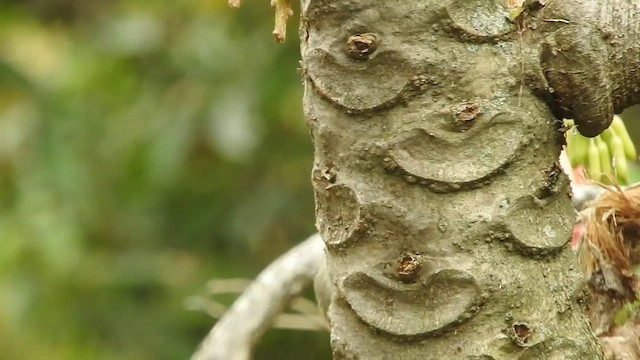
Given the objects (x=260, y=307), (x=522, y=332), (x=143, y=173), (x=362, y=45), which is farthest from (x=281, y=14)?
(x=143, y=173)

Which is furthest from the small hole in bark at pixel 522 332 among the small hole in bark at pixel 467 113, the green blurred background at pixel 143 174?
the green blurred background at pixel 143 174

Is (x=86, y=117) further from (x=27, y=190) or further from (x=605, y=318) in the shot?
(x=605, y=318)

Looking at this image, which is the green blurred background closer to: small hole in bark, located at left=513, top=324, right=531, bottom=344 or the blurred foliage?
the blurred foliage

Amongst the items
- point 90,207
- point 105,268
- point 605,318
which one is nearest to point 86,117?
point 90,207

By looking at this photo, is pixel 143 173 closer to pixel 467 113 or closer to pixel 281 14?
pixel 281 14

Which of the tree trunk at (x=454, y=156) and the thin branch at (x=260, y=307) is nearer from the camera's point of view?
the tree trunk at (x=454, y=156)

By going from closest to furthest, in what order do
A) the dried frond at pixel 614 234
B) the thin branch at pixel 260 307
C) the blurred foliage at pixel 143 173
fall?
1. the dried frond at pixel 614 234
2. the thin branch at pixel 260 307
3. the blurred foliage at pixel 143 173

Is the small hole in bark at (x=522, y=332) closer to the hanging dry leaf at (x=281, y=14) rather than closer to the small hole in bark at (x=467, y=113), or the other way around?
the small hole in bark at (x=467, y=113)
